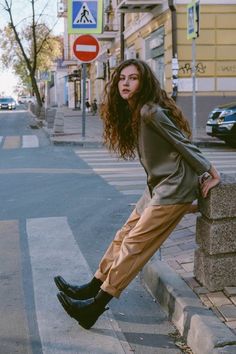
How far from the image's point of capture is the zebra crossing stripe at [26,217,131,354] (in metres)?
3.54

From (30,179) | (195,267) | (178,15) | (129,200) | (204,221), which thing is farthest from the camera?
(178,15)

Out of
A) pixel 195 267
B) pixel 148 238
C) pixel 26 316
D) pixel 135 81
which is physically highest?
pixel 135 81

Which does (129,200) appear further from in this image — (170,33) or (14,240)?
(170,33)

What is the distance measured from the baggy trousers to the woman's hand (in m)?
0.15

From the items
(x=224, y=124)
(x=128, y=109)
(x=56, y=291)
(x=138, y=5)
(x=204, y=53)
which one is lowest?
(x=56, y=291)

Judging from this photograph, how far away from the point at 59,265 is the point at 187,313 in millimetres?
1790

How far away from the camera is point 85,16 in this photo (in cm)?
1642

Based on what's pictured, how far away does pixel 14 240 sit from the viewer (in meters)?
6.08

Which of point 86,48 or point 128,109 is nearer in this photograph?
point 128,109

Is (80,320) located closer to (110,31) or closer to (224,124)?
(224,124)

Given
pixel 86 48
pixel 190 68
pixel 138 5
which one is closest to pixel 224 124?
pixel 86 48

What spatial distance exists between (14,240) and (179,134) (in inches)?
116

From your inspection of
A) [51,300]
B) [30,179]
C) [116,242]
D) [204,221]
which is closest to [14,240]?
[51,300]

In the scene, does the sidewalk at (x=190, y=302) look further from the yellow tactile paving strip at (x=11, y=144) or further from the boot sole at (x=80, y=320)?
the yellow tactile paving strip at (x=11, y=144)
